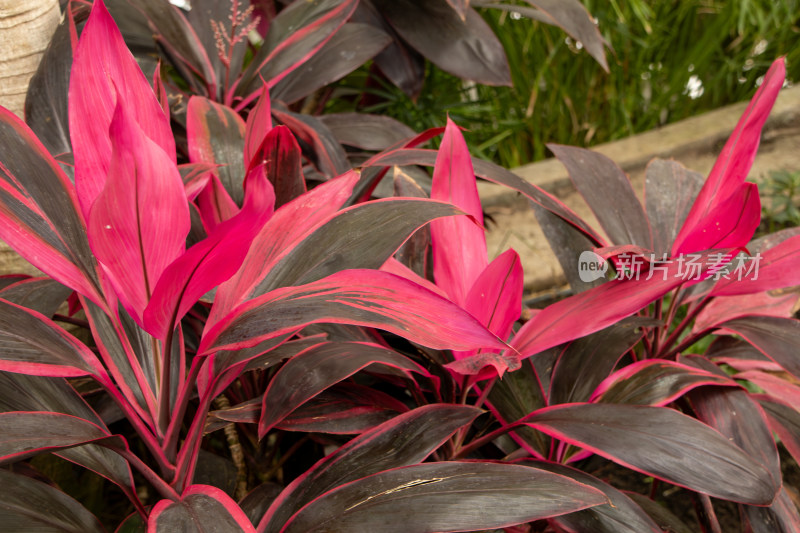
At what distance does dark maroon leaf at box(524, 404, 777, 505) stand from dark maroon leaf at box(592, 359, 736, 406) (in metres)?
0.06

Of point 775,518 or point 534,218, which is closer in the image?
point 775,518

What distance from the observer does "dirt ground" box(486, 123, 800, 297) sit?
1558 mm

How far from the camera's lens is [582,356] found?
711 millimetres

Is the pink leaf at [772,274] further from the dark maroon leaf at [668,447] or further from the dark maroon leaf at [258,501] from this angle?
the dark maroon leaf at [258,501]

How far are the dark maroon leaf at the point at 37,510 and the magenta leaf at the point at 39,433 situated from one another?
8 centimetres

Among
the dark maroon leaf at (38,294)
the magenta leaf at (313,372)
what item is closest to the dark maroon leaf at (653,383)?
the magenta leaf at (313,372)

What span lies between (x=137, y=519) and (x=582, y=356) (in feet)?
1.56

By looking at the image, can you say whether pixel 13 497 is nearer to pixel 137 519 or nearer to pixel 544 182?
pixel 137 519

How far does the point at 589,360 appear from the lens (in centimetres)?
70

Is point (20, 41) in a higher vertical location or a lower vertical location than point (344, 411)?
higher

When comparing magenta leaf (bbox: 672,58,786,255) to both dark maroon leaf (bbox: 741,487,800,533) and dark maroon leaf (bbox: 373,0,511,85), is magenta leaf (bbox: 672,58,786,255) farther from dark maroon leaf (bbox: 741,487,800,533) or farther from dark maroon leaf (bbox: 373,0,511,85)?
dark maroon leaf (bbox: 373,0,511,85)

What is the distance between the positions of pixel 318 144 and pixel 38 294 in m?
0.37

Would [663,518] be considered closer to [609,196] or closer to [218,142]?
[609,196]

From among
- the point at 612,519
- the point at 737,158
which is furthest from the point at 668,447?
the point at 737,158
